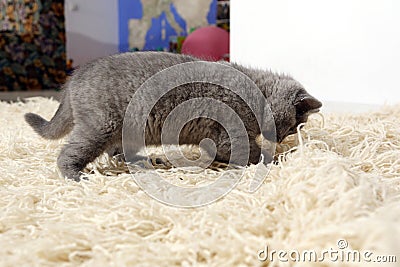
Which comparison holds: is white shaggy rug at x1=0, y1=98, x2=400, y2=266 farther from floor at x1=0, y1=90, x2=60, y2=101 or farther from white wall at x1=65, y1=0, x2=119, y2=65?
white wall at x1=65, y1=0, x2=119, y2=65

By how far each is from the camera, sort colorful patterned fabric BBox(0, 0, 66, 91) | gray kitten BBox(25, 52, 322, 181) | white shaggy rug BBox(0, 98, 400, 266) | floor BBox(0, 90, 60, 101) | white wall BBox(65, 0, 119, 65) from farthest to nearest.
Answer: white wall BBox(65, 0, 119, 65)
colorful patterned fabric BBox(0, 0, 66, 91)
floor BBox(0, 90, 60, 101)
gray kitten BBox(25, 52, 322, 181)
white shaggy rug BBox(0, 98, 400, 266)

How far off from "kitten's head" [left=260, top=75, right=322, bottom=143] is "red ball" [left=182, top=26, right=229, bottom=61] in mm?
2712

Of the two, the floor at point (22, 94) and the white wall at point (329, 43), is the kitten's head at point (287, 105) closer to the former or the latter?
the white wall at point (329, 43)

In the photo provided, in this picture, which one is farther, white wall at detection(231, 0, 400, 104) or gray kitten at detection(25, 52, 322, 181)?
white wall at detection(231, 0, 400, 104)

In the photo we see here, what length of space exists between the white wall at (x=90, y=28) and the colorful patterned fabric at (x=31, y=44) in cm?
62

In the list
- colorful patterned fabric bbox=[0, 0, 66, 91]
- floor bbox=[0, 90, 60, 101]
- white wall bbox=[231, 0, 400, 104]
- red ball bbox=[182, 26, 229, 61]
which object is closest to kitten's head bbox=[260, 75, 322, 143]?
white wall bbox=[231, 0, 400, 104]

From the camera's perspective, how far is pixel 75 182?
1.27 meters

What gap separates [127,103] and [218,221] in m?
0.65

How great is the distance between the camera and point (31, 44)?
430 cm

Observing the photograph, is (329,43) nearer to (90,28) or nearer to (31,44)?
(31,44)

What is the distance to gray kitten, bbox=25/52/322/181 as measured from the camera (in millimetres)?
1401

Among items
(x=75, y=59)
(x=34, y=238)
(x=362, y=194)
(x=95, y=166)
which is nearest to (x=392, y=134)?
(x=362, y=194)

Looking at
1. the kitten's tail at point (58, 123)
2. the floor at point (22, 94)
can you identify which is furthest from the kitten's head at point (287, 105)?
the floor at point (22, 94)

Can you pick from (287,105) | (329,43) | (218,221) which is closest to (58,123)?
(287,105)
